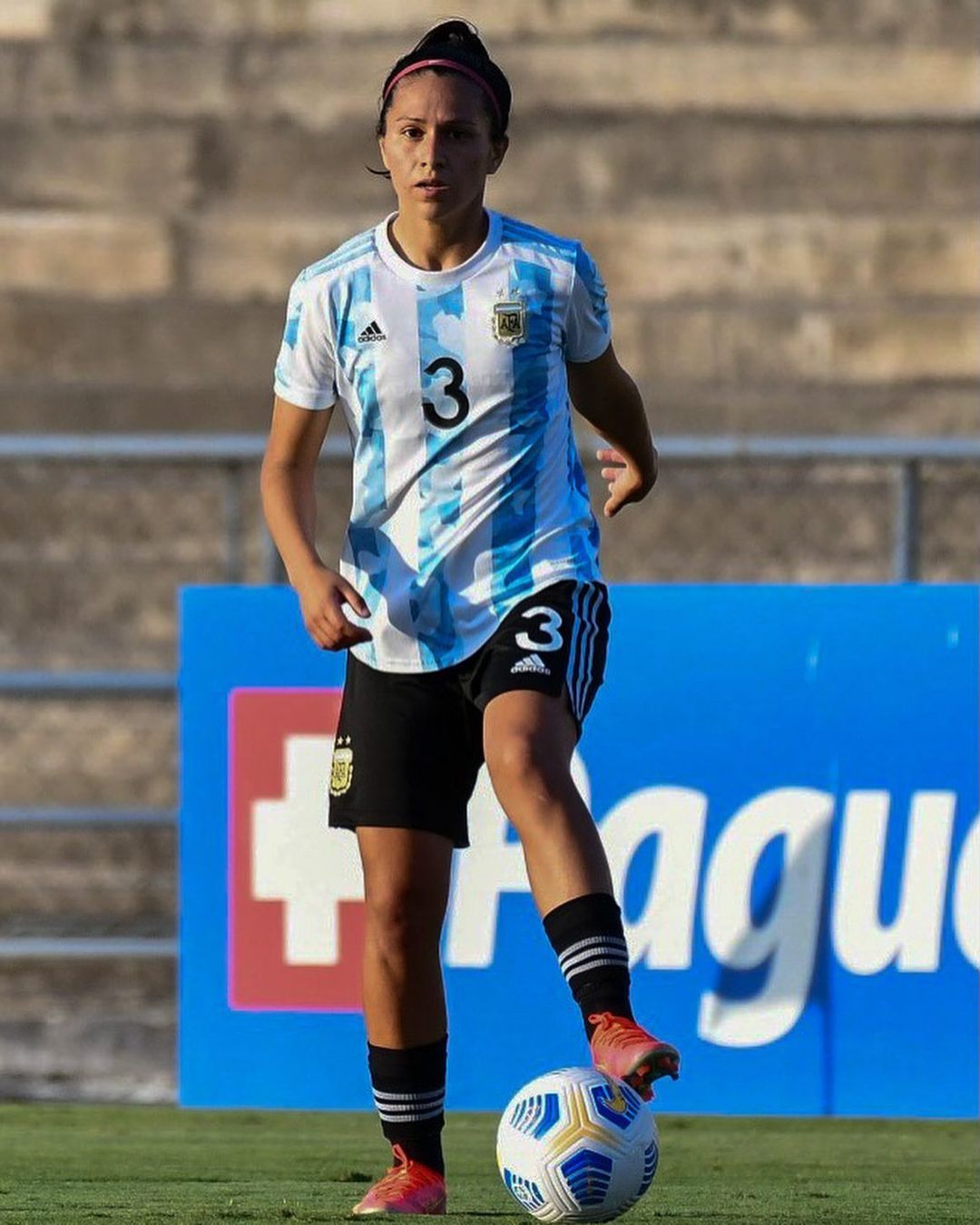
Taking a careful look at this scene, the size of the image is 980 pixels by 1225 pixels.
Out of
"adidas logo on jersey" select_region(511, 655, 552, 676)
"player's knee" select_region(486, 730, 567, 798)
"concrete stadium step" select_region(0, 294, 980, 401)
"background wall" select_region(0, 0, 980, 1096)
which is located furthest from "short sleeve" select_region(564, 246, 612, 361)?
"concrete stadium step" select_region(0, 294, 980, 401)

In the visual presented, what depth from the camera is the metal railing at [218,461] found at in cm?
632

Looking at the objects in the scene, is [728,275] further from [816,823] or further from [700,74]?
[816,823]

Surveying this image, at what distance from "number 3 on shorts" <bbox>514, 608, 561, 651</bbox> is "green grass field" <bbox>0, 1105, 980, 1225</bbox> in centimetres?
85

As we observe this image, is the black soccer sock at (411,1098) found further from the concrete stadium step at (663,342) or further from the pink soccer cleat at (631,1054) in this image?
the concrete stadium step at (663,342)

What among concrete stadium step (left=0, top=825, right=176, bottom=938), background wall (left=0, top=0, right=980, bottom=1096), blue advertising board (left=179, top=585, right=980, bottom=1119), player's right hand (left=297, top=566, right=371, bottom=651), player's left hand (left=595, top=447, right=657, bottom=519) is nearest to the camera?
player's right hand (left=297, top=566, right=371, bottom=651)

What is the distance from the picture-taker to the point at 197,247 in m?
10.1

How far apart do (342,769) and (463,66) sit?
3.55 feet

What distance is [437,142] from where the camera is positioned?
3859 millimetres

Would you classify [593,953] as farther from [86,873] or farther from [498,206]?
[498,206]

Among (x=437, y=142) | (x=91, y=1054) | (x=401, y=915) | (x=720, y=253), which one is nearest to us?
(x=437, y=142)

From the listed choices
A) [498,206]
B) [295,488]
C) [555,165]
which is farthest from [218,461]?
[555,165]

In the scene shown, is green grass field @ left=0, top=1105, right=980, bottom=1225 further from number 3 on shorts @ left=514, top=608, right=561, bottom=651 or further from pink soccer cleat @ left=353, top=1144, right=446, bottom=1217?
number 3 on shorts @ left=514, top=608, right=561, bottom=651

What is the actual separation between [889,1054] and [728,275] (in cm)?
478

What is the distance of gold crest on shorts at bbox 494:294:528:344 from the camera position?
12.8 ft
